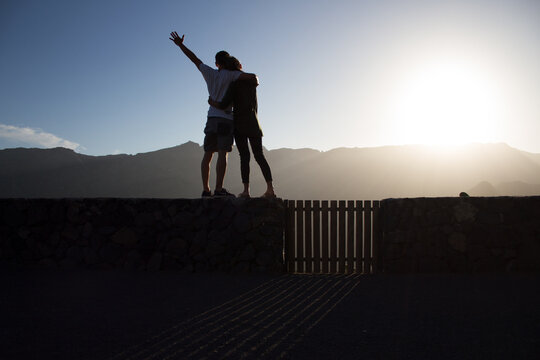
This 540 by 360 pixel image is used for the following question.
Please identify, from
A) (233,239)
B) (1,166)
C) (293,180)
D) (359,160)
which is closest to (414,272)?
(233,239)

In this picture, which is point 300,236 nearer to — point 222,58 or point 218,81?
point 218,81

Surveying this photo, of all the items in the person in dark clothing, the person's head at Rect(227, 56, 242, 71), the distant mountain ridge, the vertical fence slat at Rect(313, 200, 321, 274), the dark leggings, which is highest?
the distant mountain ridge

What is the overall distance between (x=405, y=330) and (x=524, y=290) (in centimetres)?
244

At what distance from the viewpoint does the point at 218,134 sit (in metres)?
5.61

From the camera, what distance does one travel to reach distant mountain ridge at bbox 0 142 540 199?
5547cm

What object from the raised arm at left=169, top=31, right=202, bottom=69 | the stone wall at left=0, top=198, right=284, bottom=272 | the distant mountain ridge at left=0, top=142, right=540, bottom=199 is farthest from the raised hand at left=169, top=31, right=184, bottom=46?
the distant mountain ridge at left=0, top=142, right=540, bottom=199

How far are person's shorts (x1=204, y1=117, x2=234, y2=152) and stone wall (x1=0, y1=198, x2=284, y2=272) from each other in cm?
84

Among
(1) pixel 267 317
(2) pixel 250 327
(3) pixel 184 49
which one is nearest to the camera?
(2) pixel 250 327

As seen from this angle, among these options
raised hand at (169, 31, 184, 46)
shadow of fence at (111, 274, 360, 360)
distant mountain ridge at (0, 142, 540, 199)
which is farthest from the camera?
distant mountain ridge at (0, 142, 540, 199)

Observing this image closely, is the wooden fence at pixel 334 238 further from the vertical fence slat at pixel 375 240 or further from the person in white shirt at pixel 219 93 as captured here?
the person in white shirt at pixel 219 93

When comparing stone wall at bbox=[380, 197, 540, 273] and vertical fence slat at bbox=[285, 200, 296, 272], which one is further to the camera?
vertical fence slat at bbox=[285, 200, 296, 272]

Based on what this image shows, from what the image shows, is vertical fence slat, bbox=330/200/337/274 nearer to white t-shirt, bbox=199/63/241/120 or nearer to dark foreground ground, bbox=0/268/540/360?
dark foreground ground, bbox=0/268/540/360

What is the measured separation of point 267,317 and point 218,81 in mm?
3533

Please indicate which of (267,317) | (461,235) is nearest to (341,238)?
(461,235)
